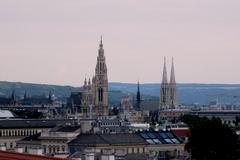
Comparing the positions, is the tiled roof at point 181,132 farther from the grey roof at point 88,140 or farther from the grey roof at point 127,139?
the grey roof at point 88,140

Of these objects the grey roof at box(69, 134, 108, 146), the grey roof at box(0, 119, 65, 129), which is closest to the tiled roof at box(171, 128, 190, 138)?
the grey roof at box(69, 134, 108, 146)

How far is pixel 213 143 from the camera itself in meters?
92.6

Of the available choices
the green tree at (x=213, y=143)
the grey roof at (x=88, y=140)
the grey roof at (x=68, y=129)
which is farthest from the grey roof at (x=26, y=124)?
the green tree at (x=213, y=143)

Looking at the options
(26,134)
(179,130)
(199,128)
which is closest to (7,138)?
(26,134)

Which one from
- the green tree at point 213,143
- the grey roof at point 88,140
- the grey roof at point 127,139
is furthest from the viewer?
the grey roof at point 127,139

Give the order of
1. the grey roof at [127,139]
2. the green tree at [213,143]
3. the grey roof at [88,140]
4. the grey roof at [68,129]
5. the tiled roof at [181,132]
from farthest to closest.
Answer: the tiled roof at [181,132]
the grey roof at [68,129]
the grey roof at [127,139]
the grey roof at [88,140]
the green tree at [213,143]

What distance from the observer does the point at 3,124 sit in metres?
158

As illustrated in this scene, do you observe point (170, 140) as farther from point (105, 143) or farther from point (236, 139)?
point (236, 139)

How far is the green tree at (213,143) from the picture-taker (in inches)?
3558

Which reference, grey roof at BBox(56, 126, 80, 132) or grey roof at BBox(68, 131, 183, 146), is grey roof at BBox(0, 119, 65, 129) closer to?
grey roof at BBox(56, 126, 80, 132)

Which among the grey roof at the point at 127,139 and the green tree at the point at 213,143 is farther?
the grey roof at the point at 127,139

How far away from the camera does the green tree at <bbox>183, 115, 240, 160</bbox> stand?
90375mm

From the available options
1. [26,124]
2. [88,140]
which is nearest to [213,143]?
[88,140]

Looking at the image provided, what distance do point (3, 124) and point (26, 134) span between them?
3.89 m
